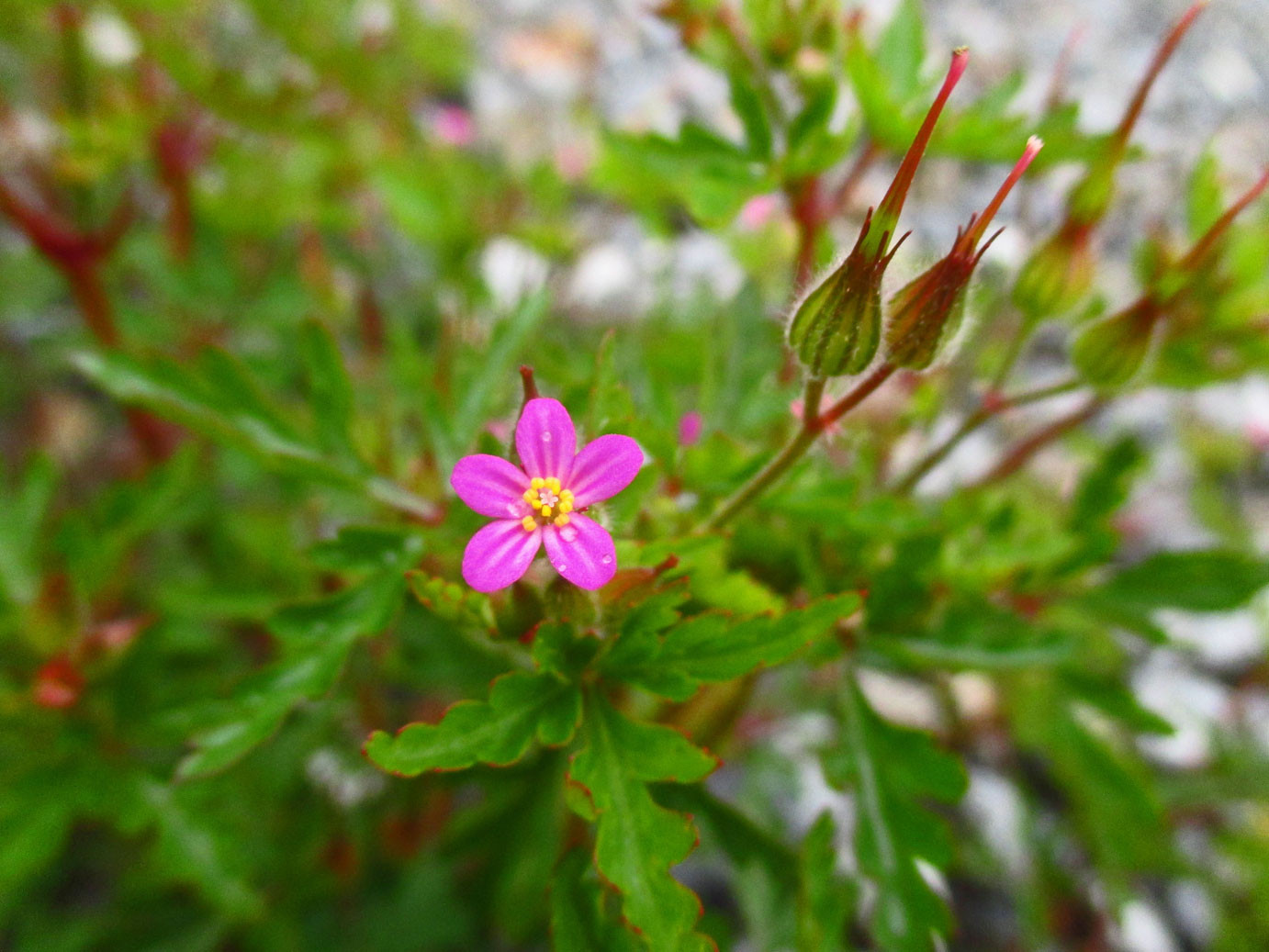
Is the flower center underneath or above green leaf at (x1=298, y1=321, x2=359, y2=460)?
underneath

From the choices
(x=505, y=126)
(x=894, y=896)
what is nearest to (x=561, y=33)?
(x=505, y=126)

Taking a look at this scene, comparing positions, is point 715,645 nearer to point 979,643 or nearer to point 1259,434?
point 979,643

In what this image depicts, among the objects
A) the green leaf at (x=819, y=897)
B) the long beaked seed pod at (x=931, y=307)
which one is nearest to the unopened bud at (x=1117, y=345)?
the long beaked seed pod at (x=931, y=307)

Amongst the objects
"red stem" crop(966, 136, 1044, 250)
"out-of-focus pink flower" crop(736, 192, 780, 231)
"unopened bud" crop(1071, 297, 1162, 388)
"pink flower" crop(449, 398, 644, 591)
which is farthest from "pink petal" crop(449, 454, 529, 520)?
"out-of-focus pink flower" crop(736, 192, 780, 231)

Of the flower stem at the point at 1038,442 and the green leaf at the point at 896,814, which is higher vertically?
the flower stem at the point at 1038,442

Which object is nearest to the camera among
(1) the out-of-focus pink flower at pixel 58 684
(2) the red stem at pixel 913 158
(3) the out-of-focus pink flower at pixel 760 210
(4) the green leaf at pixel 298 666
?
(2) the red stem at pixel 913 158

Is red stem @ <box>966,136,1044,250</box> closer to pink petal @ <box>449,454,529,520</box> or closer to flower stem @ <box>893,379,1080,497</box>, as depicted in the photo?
flower stem @ <box>893,379,1080,497</box>

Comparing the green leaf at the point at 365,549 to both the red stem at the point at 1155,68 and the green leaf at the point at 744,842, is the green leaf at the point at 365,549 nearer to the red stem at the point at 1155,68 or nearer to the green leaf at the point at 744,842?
the green leaf at the point at 744,842
